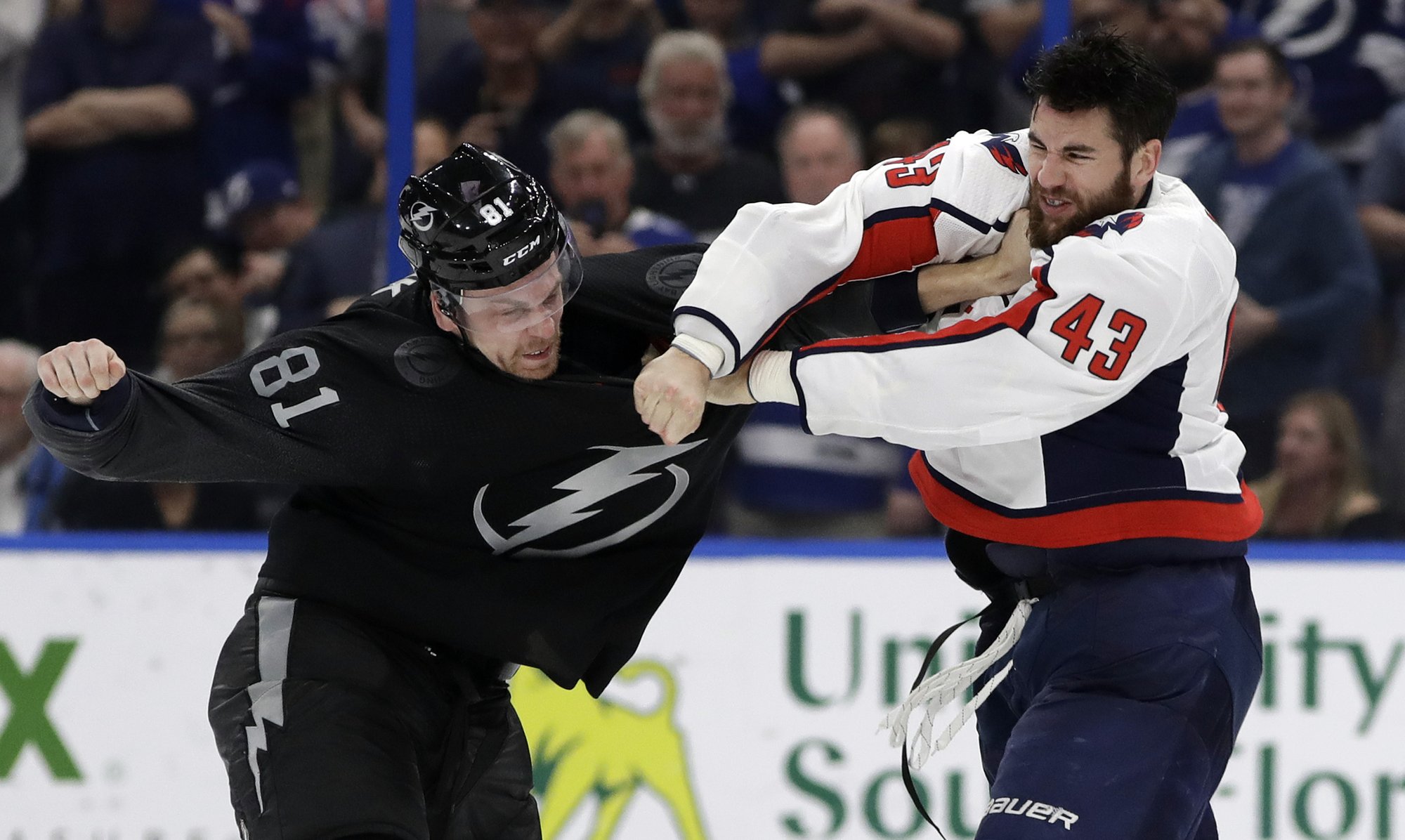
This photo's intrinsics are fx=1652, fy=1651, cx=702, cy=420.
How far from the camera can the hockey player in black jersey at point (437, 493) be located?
8.63 feet

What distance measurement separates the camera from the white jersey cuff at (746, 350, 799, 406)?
8.47 ft

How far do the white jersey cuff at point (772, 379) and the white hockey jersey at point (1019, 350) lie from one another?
0.09ft

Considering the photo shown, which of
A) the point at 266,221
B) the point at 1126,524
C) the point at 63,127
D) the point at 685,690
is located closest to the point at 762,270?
the point at 1126,524

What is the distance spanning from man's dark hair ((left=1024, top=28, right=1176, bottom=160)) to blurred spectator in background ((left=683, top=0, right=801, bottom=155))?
1.83 m

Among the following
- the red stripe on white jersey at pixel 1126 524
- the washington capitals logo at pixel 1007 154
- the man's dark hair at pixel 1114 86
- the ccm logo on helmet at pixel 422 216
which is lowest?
the red stripe on white jersey at pixel 1126 524

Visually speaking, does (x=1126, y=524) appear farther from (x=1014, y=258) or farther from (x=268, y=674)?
(x=268, y=674)

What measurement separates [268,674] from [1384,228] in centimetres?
311

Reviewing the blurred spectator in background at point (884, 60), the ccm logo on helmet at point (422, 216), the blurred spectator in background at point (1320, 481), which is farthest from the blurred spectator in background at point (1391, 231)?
the ccm logo on helmet at point (422, 216)

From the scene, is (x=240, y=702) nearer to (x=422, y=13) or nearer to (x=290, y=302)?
(x=290, y=302)

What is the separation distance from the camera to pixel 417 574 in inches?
112

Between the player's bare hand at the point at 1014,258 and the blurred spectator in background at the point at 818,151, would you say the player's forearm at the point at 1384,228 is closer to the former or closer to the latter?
the blurred spectator in background at the point at 818,151

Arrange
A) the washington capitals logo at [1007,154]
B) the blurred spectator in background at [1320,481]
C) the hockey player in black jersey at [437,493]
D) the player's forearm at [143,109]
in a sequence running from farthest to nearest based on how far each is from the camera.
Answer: the player's forearm at [143,109] < the blurred spectator in background at [1320,481] < the washington capitals logo at [1007,154] < the hockey player in black jersey at [437,493]

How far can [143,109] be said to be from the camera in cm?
455

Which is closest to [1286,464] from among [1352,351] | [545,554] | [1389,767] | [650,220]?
[1352,351]
